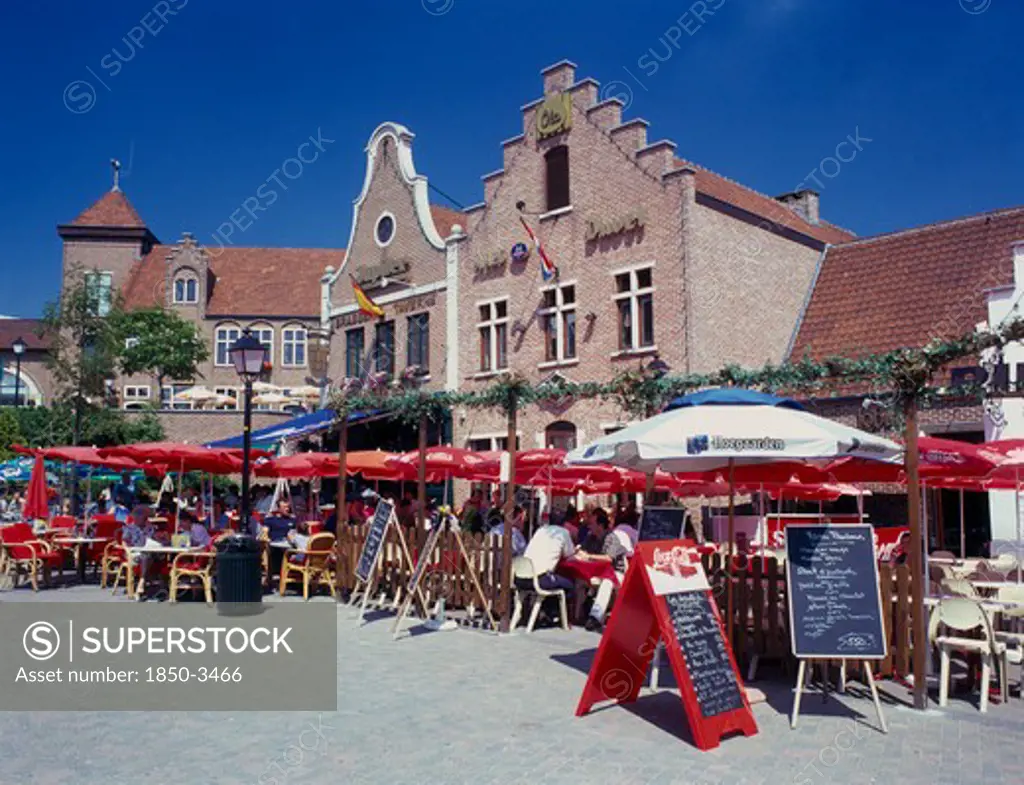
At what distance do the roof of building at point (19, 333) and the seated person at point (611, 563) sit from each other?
5310 cm

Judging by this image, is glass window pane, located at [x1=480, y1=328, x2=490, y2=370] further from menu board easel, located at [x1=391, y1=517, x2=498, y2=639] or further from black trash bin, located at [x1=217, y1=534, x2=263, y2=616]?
black trash bin, located at [x1=217, y1=534, x2=263, y2=616]

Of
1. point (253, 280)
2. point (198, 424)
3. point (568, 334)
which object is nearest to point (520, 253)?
point (568, 334)

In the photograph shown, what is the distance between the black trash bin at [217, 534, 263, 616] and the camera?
11422mm

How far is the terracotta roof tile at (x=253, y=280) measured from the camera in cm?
5078

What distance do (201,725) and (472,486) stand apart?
1715 centimetres

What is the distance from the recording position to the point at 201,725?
6711mm

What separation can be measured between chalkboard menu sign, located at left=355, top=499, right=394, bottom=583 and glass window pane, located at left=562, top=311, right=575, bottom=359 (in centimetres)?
1105

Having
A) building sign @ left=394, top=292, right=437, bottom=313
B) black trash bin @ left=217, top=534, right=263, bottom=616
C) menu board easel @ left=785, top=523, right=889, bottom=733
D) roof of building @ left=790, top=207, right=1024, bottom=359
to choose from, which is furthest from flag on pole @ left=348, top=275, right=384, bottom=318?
menu board easel @ left=785, top=523, right=889, bottom=733

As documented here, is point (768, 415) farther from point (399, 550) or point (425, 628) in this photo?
point (399, 550)

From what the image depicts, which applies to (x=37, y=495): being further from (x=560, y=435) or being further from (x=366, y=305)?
(x=366, y=305)

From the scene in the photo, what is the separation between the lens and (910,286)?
2080cm

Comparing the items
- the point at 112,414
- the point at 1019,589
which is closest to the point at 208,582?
the point at 1019,589

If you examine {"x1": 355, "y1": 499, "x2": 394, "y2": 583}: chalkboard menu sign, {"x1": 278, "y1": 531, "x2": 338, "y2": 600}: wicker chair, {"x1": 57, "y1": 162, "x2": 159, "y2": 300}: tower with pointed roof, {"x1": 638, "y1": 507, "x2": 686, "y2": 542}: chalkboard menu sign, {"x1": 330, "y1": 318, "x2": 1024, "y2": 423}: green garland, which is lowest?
{"x1": 278, "y1": 531, "x2": 338, "y2": 600}: wicker chair

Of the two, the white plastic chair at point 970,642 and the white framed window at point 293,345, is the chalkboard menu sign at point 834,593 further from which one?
the white framed window at point 293,345
